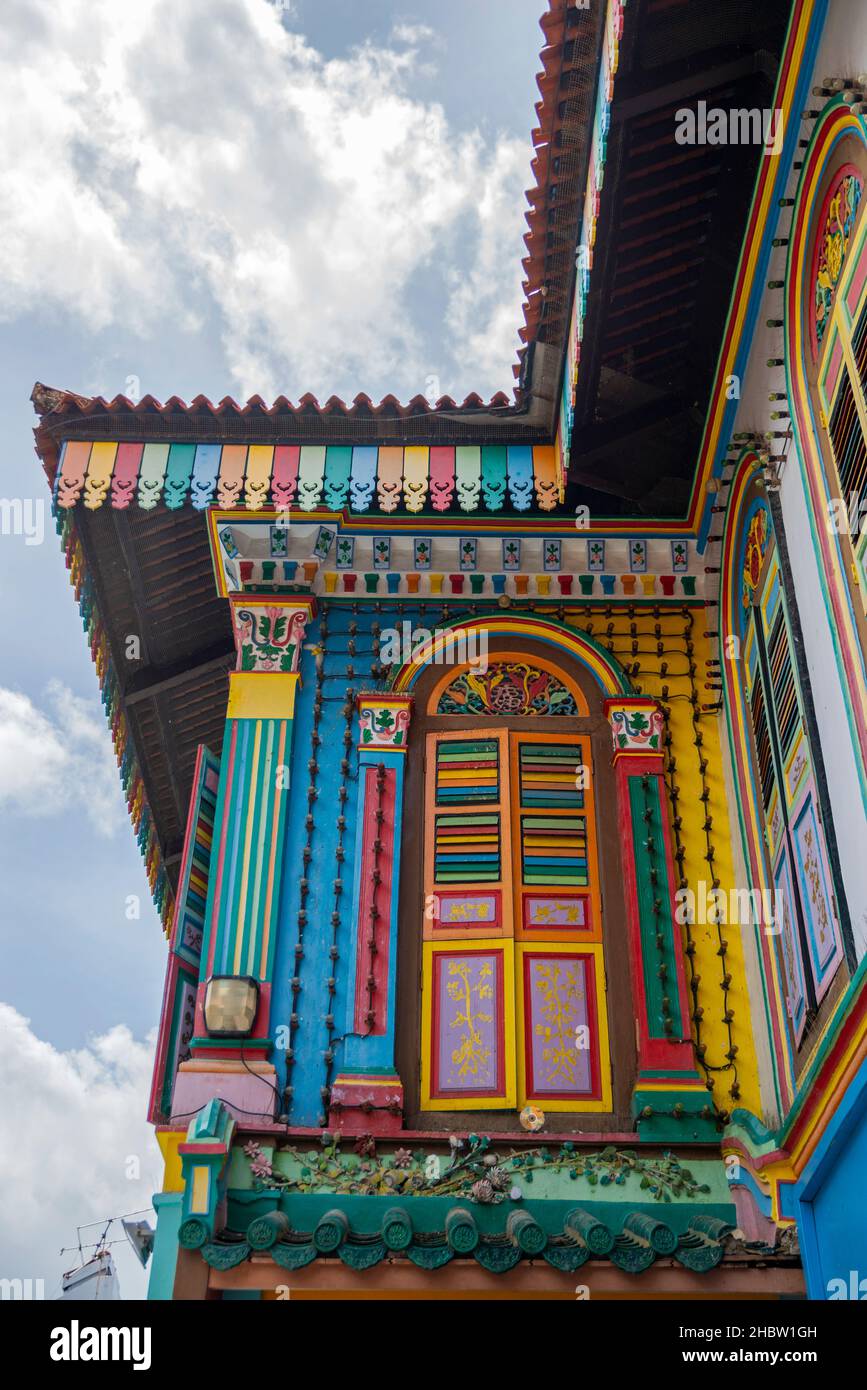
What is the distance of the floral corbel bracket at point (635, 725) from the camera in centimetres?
909

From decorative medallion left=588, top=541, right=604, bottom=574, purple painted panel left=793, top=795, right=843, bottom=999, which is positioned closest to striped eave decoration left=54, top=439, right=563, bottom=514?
decorative medallion left=588, top=541, right=604, bottom=574

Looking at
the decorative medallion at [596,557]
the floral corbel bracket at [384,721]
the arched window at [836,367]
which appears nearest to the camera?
the arched window at [836,367]

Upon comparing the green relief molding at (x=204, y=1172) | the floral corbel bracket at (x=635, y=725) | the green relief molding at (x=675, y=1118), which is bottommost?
→ the green relief molding at (x=204, y=1172)

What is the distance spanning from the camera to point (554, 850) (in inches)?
348

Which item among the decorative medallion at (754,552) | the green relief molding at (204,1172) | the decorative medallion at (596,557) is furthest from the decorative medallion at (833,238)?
the green relief molding at (204,1172)

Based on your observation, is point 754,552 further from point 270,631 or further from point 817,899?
point 270,631

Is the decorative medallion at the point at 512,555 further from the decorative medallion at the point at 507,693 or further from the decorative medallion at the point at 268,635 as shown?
the decorative medallion at the point at 268,635

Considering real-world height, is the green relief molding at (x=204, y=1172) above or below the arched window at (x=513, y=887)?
below

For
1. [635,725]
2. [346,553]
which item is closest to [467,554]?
[346,553]

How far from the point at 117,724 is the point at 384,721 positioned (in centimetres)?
338

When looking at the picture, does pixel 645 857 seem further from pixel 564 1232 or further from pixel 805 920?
pixel 564 1232

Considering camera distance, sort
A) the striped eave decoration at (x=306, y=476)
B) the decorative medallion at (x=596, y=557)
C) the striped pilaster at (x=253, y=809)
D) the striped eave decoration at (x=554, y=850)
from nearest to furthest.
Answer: the striped pilaster at (x=253, y=809) → the striped eave decoration at (x=554, y=850) → the striped eave decoration at (x=306, y=476) → the decorative medallion at (x=596, y=557)

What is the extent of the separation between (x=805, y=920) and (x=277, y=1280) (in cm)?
294

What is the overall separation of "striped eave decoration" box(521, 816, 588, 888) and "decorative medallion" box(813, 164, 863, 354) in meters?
3.16
